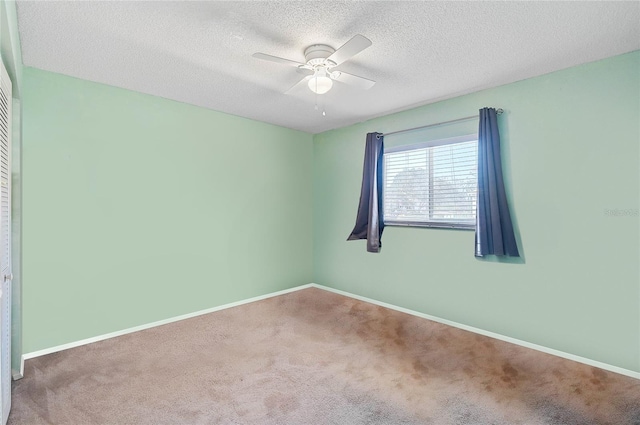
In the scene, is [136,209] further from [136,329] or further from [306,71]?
[306,71]

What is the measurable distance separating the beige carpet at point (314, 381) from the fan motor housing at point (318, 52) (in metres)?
2.18

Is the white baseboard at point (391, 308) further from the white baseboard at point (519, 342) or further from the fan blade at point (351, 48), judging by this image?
the fan blade at point (351, 48)

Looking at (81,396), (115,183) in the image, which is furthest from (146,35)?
(81,396)

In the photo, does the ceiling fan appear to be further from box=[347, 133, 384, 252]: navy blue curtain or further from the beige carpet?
the beige carpet

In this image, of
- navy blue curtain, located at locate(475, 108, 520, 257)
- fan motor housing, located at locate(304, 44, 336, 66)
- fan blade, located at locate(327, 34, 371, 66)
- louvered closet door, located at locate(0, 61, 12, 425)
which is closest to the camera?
louvered closet door, located at locate(0, 61, 12, 425)

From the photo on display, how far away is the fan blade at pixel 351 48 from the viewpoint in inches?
67.9

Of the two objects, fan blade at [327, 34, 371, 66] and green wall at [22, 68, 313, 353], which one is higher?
fan blade at [327, 34, 371, 66]

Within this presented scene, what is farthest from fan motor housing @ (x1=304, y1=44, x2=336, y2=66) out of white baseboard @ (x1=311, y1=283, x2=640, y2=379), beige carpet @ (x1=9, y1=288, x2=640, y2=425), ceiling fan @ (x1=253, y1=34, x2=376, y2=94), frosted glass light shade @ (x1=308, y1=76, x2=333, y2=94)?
white baseboard @ (x1=311, y1=283, x2=640, y2=379)

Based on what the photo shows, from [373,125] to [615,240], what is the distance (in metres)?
2.53

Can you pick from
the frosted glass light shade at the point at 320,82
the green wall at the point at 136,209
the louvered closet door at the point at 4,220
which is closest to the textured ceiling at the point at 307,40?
the frosted glass light shade at the point at 320,82

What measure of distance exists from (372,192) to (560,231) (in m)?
1.79

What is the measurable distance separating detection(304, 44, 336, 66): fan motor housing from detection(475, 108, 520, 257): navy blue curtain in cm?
161

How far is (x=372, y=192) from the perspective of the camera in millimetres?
3699

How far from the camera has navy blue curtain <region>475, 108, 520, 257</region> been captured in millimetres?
2744
